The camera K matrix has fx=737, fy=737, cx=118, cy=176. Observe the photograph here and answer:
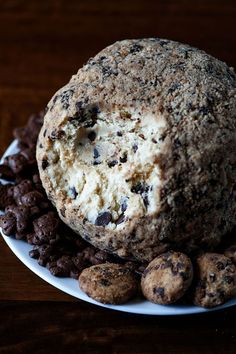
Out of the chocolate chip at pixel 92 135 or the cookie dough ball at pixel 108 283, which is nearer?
the cookie dough ball at pixel 108 283

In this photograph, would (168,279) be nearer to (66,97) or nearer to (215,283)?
(215,283)

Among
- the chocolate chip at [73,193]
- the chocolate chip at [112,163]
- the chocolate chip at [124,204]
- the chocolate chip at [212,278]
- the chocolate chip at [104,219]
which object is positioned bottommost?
the chocolate chip at [212,278]

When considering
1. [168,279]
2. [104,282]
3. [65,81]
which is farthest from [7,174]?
[65,81]

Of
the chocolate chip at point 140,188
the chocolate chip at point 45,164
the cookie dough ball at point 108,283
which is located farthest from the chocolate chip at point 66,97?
the cookie dough ball at point 108,283

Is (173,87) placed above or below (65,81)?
above

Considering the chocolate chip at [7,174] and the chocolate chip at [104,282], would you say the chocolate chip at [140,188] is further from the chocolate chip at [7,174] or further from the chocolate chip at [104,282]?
the chocolate chip at [7,174]

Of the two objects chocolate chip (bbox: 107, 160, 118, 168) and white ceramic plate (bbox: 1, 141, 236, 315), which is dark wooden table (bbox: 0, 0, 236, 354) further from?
chocolate chip (bbox: 107, 160, 118, 168)

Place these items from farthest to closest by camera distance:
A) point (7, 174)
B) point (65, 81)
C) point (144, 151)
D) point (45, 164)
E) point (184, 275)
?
point (65, 81) < point (7, 174) < point (45, 164) < point (144, 151) < point (184, 275)

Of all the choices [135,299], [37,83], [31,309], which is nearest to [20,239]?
[31,309]
